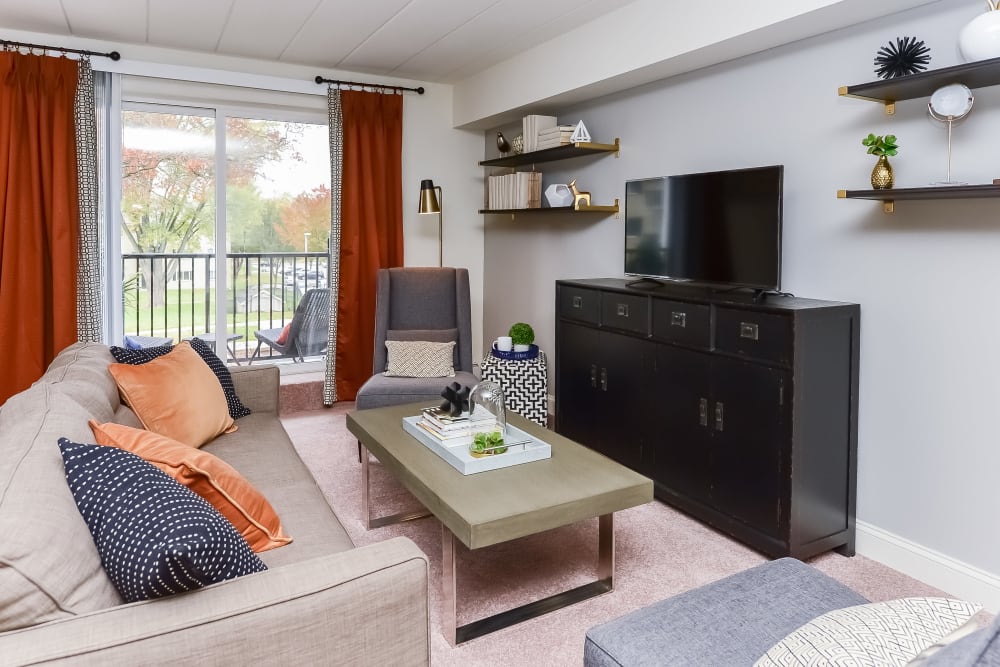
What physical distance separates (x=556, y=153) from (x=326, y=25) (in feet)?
4.96

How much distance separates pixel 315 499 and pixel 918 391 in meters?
2.20

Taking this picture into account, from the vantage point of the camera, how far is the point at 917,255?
2508 mm

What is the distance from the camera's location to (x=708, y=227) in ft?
10.4

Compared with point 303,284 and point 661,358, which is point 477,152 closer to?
point 303,284

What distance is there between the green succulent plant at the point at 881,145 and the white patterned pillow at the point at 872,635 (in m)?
1.76

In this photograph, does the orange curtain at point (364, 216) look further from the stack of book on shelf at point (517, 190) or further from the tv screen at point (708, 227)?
the tv screen at point (708, 227)

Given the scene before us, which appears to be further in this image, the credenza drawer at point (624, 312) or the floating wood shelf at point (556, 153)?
the floating wood shelf at point (556, 153)

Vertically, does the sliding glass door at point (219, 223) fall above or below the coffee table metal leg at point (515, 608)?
above

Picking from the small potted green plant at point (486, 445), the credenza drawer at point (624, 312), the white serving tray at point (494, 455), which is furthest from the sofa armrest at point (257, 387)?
the credenza drawer at point (624, 312)

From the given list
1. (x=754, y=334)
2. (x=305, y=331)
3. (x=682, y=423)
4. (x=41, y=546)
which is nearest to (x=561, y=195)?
(x=682, y=423)

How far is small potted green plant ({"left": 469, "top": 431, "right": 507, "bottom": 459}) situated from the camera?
2412mm

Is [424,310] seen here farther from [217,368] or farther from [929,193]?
[929,193]

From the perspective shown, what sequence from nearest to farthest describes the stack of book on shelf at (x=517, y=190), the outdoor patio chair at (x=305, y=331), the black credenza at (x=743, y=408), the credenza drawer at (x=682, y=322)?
the black credenza at (x=743, y=408) < the credenza drawer at (x=682, y=322) < the stack of book on shelf at (x=517, y=190) < the outdoor patio chair at (x=305, y=331)

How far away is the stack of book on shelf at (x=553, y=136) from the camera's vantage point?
4047 mm
